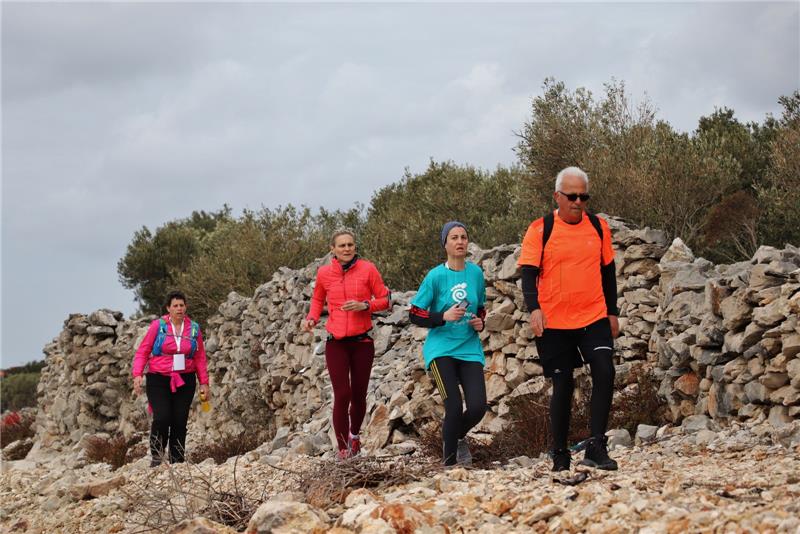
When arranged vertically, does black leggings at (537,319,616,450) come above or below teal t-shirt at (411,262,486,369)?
below

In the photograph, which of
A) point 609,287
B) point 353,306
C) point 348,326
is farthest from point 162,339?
point 609,287

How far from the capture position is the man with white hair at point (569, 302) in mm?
5770

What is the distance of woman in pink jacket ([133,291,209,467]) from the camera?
33.0 feet

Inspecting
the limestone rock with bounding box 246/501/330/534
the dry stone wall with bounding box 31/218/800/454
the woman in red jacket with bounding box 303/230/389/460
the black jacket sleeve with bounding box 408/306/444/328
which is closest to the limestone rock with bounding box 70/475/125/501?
the dry stone wall with bounding box 31/218/800/454

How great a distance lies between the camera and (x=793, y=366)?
23.1 feet

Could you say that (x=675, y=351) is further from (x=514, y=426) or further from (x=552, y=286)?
(x=552, y=286)

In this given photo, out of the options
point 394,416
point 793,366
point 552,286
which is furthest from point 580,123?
point 552,286

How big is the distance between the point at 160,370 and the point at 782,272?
6.50m

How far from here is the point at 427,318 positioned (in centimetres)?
655

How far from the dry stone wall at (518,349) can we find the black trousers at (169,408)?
4.24 ft

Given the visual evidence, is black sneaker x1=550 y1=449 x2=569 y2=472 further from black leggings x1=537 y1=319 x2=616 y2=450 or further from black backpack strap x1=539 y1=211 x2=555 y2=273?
black backpack strap x1=539 y1=211 x2=555 y2=273

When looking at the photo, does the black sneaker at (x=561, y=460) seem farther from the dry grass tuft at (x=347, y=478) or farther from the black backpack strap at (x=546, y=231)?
the black backpack strap at (x=546, y=231)

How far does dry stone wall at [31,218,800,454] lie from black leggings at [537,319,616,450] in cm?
213

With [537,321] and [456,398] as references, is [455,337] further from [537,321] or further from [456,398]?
[537,321]
